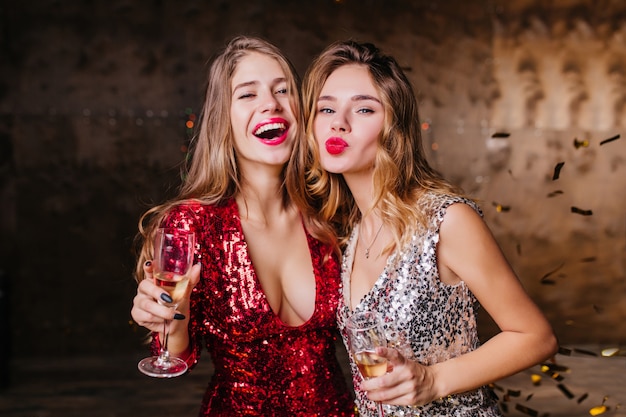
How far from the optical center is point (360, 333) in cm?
160

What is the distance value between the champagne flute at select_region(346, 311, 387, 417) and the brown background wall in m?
4.03

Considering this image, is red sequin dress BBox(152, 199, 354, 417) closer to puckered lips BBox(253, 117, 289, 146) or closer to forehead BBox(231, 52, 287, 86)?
puckered lips BBox(253, 117, 289, 146)

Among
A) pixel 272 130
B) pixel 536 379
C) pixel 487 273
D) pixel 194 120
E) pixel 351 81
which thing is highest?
pixel 351 81

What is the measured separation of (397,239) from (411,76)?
3.76m

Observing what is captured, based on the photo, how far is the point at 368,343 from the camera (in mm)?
1598

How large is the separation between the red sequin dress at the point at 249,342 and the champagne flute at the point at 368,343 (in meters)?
0.61

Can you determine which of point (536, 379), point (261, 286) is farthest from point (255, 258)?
point (536, 379)

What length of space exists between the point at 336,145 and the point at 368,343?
0.78 metres

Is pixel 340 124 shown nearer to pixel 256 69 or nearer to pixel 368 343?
pixel 256 69

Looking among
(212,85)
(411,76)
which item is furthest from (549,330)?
(411,76)

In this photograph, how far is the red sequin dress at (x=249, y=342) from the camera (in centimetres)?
221

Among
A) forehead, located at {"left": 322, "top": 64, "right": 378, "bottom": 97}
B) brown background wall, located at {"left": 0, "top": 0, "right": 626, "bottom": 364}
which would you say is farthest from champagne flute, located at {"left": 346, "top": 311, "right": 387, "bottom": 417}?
brown background wall, located at {"left": 0, "top": 0, "right": 626, "bottom": 364}

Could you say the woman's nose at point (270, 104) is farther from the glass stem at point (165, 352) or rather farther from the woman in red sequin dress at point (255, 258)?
the glass stem at point (165, 352)

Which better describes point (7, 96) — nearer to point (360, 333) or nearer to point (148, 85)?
point (148, 85)
